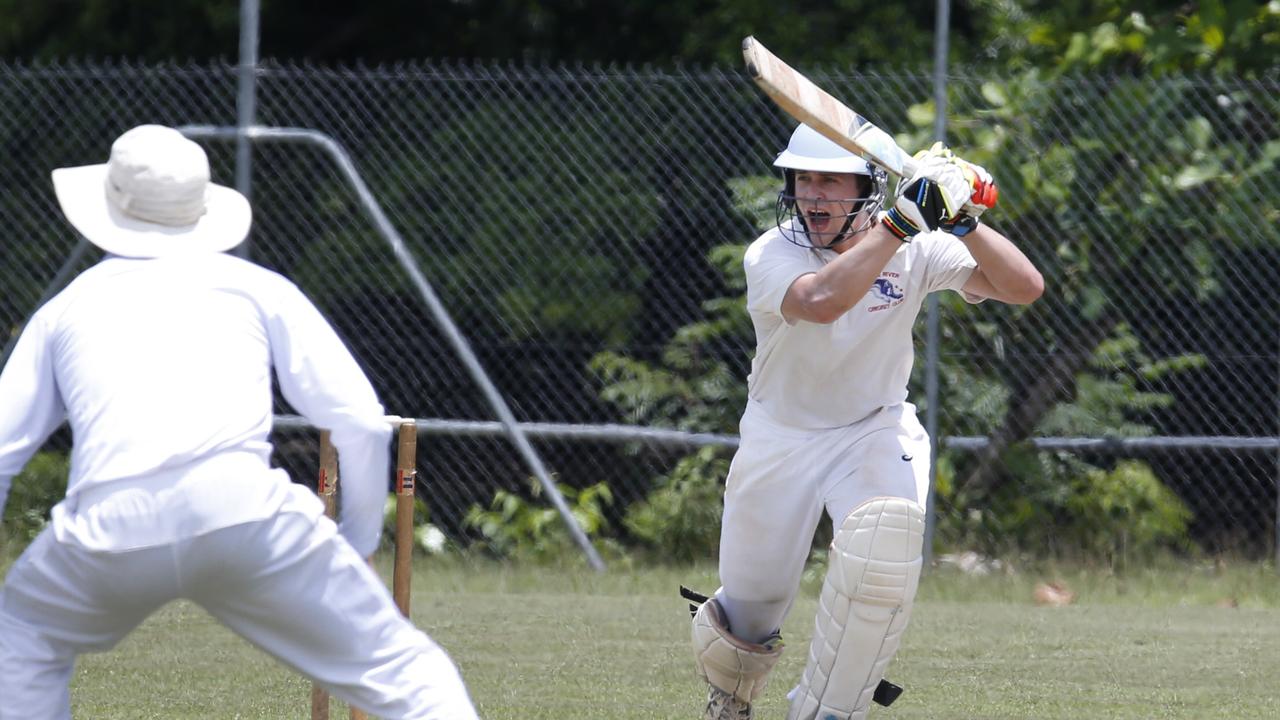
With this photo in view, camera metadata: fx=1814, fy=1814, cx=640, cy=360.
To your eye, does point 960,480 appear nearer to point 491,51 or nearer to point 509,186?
point 509,186

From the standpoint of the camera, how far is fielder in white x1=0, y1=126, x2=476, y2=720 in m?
3.04

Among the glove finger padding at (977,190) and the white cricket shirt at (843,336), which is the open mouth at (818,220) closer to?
the white cricket shirt at (843,336)

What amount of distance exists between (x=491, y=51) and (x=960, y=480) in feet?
15.8

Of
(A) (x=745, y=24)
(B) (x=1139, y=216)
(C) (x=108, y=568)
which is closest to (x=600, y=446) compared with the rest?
(B) (x=1139, y=216)

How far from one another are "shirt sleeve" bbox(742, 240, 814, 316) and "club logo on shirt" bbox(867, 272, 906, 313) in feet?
0.59

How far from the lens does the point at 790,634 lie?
21.7ft

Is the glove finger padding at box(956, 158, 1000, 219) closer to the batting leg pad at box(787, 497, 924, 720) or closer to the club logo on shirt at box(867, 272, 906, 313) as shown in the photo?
the club logo on shirt at box(867, 272, 906, 313)

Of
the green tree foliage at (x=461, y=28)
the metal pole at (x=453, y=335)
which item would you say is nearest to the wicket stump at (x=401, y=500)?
the metal pole at (x=453, y=335)

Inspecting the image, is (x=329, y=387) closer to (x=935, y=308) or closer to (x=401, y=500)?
(x=401, y=500)

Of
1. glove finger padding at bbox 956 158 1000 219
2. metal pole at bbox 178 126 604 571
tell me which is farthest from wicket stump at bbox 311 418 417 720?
metal pole at bbox 178 126 604 571

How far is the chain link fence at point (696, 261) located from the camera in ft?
25.5

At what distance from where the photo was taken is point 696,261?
26.6 feet

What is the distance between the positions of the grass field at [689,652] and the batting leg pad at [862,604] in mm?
687

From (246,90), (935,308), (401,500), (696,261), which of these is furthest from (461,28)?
(401,500)
